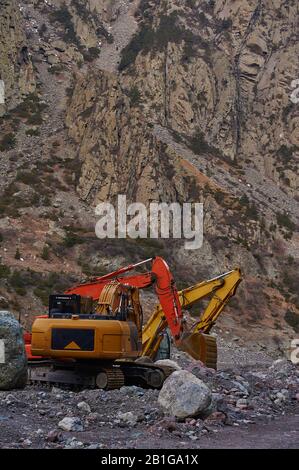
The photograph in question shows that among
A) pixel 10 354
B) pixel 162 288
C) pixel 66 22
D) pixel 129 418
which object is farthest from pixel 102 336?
pixel 66 22

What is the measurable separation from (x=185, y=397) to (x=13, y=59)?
1955 inches

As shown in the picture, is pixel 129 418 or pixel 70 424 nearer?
pixel 70 424

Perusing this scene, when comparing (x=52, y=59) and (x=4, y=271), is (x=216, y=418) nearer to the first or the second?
(x=4, y=271)

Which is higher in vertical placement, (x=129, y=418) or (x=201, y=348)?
(x=201, y=348)

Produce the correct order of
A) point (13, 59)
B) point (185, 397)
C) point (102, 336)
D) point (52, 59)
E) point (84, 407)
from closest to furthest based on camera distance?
point (185, 397)
point (84, 407)
point (102, 336)
point (13, 59)
point (52, 59)

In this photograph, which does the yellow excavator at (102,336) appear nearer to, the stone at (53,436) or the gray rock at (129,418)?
the gray rock at (129,418)

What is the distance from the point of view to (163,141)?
53.7 metres

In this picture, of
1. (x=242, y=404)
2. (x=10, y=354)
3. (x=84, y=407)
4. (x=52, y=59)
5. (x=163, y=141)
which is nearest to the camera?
(x=84, y=407)

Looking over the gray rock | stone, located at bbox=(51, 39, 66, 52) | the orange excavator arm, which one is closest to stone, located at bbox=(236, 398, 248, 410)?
the gray rock

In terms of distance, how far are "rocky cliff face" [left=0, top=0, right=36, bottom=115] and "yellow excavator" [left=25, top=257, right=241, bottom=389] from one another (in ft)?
128

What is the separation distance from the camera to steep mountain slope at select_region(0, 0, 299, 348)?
41562mm

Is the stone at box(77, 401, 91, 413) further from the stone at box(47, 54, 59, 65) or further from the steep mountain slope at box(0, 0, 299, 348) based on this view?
the stone at box(47, 54, 59, 65)

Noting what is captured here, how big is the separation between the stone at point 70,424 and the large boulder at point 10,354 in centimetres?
372

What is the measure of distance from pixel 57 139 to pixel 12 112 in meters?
5.31
